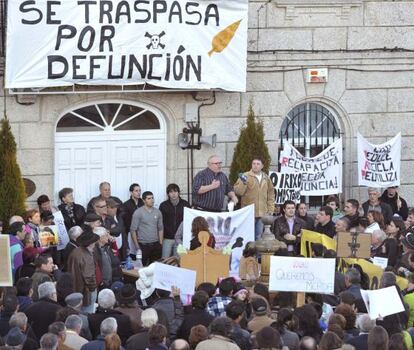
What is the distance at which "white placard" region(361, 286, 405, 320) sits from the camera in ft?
50.2

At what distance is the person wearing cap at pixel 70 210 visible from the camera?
848 inches

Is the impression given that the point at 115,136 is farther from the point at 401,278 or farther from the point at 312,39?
the point at 401,278

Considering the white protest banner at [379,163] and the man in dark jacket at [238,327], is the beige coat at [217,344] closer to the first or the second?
the man in dark jacket at [238,327]

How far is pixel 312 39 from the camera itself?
80.9 ft

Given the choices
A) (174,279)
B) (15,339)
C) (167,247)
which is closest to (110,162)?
(167,247)

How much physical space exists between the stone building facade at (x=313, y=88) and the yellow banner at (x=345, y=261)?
12.7ft

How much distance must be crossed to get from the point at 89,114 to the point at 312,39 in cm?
407

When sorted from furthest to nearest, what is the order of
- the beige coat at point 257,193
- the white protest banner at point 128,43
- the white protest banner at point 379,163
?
the white protest banner at point 379,163, the white protest banner at point 128,43, the beige coat at point 257,193

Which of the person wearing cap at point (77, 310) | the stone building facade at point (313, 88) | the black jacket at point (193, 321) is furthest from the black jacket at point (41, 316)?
A: the stone building facade at point (313, 88)

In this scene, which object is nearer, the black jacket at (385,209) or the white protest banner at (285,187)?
the black jacket at (385,209)

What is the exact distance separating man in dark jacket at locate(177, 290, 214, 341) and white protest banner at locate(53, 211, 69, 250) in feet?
19.0

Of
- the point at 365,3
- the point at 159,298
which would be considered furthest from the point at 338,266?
the point at 365,3

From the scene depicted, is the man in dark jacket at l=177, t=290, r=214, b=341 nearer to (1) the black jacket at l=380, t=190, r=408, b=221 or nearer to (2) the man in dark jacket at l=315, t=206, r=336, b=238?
(2) the man in dark jacket at l=315, t=206, r=336, b=238

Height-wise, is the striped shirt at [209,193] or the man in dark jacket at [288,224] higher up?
the striped shirt at [209,193]
